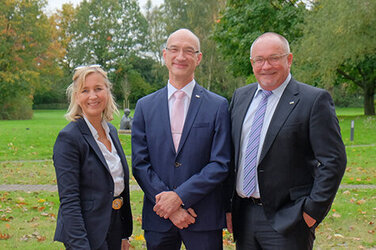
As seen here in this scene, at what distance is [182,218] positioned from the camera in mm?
3248

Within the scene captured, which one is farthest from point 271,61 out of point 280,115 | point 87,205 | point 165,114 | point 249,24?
point 249,24

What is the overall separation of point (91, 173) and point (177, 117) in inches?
33.9

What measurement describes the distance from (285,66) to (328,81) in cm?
2104

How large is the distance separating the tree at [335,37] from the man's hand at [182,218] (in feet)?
64.4

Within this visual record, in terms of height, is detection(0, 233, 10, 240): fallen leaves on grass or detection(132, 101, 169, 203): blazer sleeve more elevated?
detection(132, 101, 169, 203): blazer sleeve

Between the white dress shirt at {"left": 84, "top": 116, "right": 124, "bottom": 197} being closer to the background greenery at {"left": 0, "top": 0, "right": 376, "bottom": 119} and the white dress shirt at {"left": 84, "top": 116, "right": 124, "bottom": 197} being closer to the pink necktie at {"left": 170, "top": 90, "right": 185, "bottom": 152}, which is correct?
the pink necktie at {"left": 170, "top": 90, "right": 185, "bottom": 152}

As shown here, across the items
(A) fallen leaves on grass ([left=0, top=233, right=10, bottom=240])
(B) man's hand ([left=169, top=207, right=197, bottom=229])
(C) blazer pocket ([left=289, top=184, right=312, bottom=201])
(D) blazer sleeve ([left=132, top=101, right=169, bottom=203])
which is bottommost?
(A) fallen leaves on grass ([left=0, top=233, right=10, bottom=240])

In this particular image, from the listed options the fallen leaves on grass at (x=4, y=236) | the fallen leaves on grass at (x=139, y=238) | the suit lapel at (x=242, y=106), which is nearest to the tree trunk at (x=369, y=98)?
the fallen leaves on grass at (x=139, y=238)

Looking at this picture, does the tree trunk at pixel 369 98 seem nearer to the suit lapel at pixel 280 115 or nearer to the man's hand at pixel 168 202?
the suit lapel at pixel 280 115

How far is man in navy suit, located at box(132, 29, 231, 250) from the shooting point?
10.7 ft

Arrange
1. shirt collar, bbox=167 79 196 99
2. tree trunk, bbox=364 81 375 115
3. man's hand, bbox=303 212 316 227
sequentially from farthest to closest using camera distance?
tree trunk, bbox=364 81 375 115 → shirt collar, bbox=167 79 196 99 → man's hand, bbox=303 212 316 227

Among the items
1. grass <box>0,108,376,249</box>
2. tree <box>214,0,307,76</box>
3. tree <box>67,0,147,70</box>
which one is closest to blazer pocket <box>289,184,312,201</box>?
grass <box>0,108,376,249</box>

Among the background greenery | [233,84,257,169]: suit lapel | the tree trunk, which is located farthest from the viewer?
the tree trunk

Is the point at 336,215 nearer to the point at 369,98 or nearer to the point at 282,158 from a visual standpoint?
the point at 282,158
